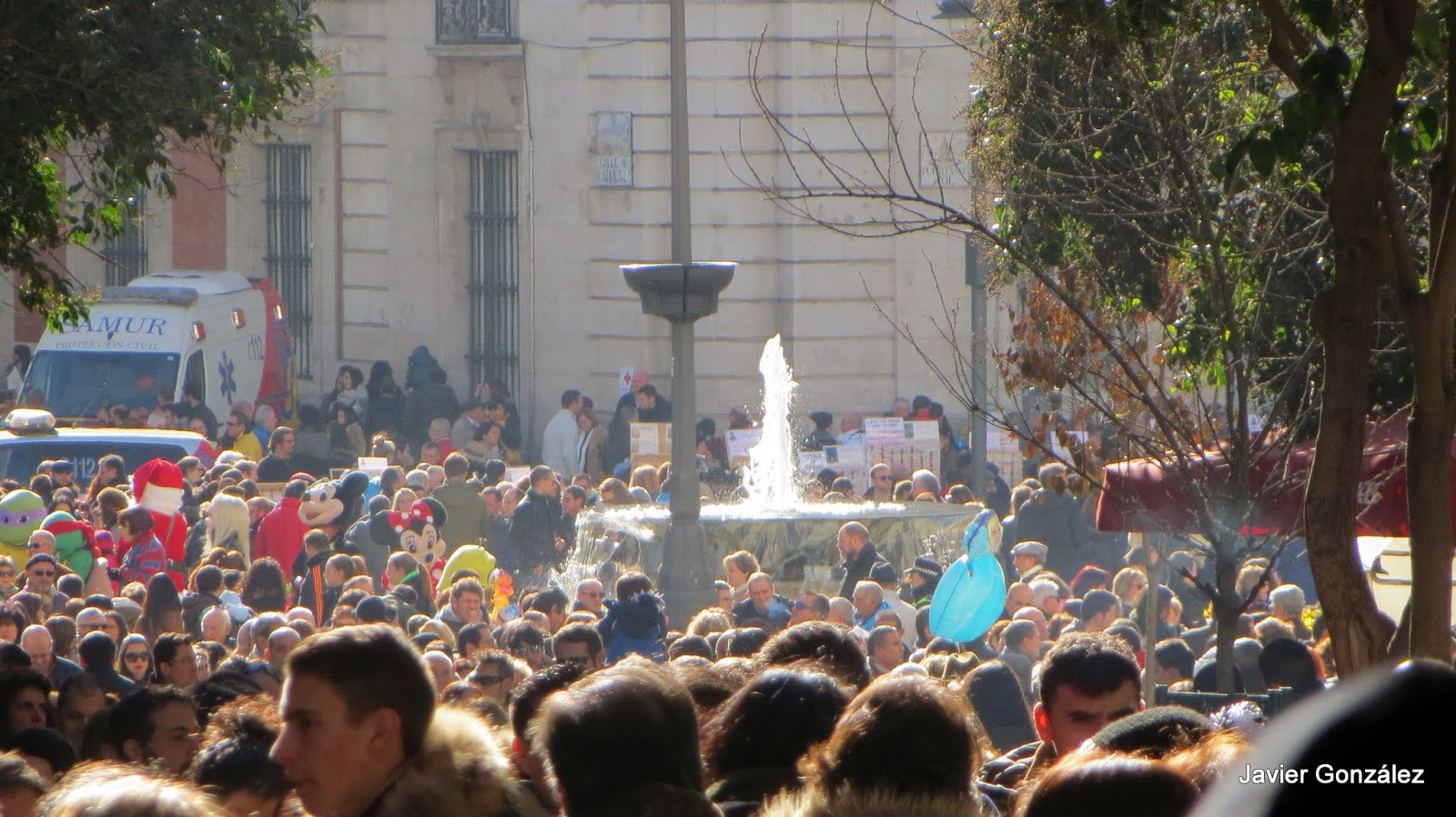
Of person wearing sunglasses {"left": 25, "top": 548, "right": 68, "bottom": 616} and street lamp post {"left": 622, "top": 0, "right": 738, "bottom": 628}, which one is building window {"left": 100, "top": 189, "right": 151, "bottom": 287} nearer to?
street lamp post {"left": 622, "top": 0, "right": 738, "bottom": 628}

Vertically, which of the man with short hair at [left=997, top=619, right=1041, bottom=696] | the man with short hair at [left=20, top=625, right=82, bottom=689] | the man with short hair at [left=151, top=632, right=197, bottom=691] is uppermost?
the man with short hair at [left=151, top=632, right=197, bottom=691]

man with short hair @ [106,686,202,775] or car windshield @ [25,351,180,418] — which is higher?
car windshield @ [25,351,180,418]

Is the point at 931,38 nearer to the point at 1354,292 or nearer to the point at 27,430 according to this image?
the point at 27,430

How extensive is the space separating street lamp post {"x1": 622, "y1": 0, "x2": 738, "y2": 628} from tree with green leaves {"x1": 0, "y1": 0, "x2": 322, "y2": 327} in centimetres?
373

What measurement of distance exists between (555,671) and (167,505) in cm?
1111

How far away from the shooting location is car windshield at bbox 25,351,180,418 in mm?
23422

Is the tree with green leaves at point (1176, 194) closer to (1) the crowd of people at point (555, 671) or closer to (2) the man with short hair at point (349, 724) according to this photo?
(1) the crowd of people at point (555, 671)

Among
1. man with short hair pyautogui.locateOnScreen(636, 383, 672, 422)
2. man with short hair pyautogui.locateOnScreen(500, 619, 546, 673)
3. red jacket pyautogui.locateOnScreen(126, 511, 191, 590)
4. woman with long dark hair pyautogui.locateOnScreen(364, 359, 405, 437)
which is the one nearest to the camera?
man with short hair pyautogui.locateOnScreen(500, 619, 546, 673)

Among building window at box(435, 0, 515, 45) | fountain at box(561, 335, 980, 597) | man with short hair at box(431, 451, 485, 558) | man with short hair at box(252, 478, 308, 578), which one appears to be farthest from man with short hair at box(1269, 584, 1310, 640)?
building window at box(435, 0, 515, 45)

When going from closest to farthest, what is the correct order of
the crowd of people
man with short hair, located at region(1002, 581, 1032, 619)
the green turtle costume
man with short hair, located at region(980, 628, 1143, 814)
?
the crowd of people < man with short hair, located at region(980, 628, 1143, 814) < man with short hair, located at region(1002, 581, 1032, 619) < the green turtle costume

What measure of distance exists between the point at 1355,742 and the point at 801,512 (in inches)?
550

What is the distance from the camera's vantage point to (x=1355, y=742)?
4.89ft

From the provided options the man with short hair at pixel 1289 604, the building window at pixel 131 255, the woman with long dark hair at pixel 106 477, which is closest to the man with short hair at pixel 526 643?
the man with short hair at pixel 1289 604

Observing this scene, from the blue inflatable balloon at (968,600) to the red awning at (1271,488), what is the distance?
7.03 ft
